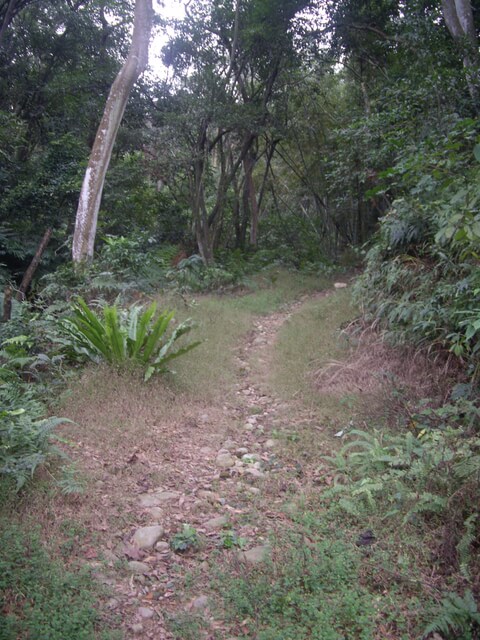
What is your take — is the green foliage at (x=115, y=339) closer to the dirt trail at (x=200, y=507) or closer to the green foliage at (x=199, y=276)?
the dirt trail at (x=200, y=507)

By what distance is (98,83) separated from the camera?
1474 cm

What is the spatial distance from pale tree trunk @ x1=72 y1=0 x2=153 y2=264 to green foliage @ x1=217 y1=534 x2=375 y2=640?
27.1 feet

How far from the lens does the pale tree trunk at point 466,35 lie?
7977 mm

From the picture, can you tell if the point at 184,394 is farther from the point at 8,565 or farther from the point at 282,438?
the point at 8,565

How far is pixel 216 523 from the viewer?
349 centimetres

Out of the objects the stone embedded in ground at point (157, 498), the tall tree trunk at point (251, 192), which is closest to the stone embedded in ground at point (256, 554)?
the stone embedded in ground at point (157, 498)

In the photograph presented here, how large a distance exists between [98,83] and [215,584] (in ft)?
50.8

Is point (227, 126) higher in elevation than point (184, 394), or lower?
higher

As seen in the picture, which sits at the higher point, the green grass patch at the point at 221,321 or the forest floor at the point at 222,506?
the green grass patch at the point at 221,321

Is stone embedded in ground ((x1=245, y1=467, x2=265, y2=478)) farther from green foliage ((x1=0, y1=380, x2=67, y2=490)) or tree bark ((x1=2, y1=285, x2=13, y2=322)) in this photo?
tree bark ((x1=2, y1=285, x2=13, y2=322))

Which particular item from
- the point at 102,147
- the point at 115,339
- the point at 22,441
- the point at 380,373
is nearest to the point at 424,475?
the point at 380,373

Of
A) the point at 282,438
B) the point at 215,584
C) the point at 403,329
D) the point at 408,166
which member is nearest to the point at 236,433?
the point at 282,438

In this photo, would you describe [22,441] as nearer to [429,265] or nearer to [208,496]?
[208,496]

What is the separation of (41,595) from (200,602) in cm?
87
